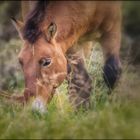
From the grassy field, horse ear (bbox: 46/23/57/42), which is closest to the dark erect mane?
horse ear (bbox: 46/23/57/42)

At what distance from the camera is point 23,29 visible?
814 centimetres

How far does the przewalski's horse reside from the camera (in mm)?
7988

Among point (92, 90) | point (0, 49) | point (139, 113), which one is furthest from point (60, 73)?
point (0, 49)

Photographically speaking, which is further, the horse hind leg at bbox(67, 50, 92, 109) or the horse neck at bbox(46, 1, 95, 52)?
the horse neck at bbox(46, 1, 95, 52)

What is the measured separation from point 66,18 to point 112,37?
3.10 ft

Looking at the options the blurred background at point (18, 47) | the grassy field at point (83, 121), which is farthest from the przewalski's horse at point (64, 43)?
the blurred background at point (18, 47)

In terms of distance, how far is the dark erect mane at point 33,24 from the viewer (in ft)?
26.5

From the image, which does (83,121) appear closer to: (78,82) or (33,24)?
(33,24)

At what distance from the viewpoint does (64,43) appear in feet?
28.4

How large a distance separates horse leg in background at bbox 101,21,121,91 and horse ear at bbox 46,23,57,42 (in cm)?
112

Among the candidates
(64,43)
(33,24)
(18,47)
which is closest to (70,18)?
(64,43)

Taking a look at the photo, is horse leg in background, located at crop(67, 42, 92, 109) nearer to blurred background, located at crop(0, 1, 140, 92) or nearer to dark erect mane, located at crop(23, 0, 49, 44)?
blurred background, located at crop(0, 1, 140, 92)

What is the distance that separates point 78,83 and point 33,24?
4.38 feet

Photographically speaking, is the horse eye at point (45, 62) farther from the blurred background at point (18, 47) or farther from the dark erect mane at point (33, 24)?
the blurred background at point (18, 47)
